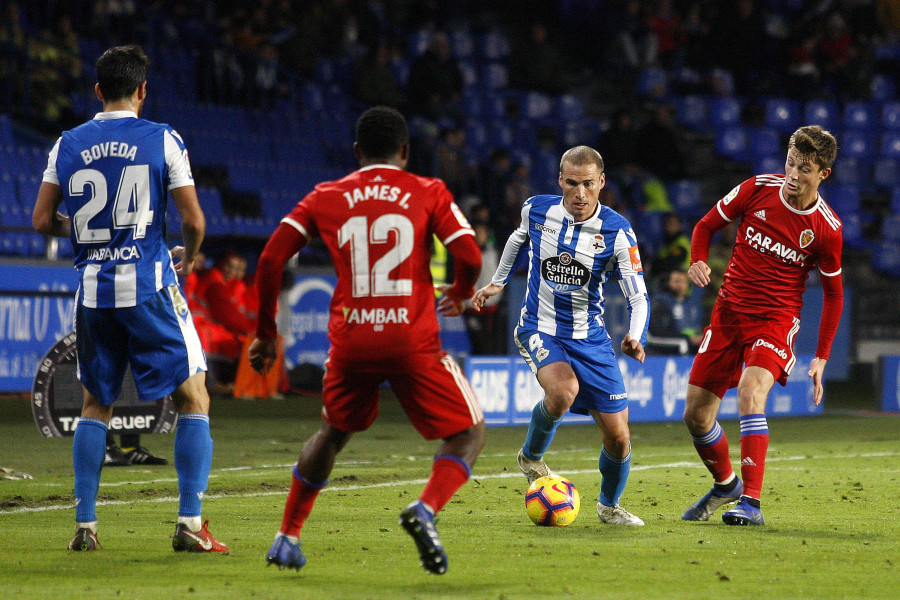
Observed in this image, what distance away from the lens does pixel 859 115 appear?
71.9 feet

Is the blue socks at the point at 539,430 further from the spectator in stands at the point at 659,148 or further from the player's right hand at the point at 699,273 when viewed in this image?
the spectator in stands at the point at 659,148

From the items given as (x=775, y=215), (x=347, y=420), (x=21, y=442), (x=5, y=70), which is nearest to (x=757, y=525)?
(x=775, y=215)

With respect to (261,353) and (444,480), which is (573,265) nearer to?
(444,480)

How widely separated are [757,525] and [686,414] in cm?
73

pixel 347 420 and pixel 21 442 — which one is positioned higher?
pixel 347 420

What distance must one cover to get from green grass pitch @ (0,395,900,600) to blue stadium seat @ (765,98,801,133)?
12522mm

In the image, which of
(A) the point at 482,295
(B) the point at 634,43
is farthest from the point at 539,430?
(B) the point at 634,43

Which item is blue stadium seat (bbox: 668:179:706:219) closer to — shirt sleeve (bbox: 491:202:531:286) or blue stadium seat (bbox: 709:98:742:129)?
blue stadium seat (bbox: 709:98:742:129)

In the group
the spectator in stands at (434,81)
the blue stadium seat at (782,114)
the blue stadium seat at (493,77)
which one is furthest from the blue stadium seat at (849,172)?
the spectator in stands at (434,81)

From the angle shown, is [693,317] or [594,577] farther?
[693,317]

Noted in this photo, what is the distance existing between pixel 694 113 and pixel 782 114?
1.51 meters

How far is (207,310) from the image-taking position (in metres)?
14.3

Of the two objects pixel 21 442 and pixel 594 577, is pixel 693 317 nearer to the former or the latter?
pixel 21 442

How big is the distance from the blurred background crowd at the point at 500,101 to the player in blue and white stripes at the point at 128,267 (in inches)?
319
